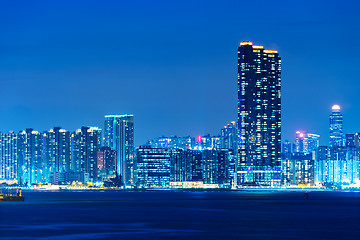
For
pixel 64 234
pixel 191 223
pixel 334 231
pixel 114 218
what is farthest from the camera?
pixel 114 218

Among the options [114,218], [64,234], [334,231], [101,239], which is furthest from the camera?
[114,218]

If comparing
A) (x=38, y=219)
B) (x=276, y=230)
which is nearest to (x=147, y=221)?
(x=38, y=219)

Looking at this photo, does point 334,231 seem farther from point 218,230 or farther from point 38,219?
point 38,219

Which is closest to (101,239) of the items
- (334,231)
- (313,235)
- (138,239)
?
(138,239)

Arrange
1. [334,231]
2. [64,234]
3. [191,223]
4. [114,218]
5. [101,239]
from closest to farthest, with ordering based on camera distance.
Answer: [101,239], [64,234], [334,231], [191,223], [114,218]

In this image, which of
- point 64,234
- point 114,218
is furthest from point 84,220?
point 64,234

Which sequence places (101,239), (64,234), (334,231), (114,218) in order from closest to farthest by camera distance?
(101,239) → (64,234) → (334,231) → (114,218)

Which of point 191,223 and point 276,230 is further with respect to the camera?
point 191,223

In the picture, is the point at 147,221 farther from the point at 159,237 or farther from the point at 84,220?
the point at 159,237

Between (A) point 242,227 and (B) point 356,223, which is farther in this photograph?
(B) point 356,223
